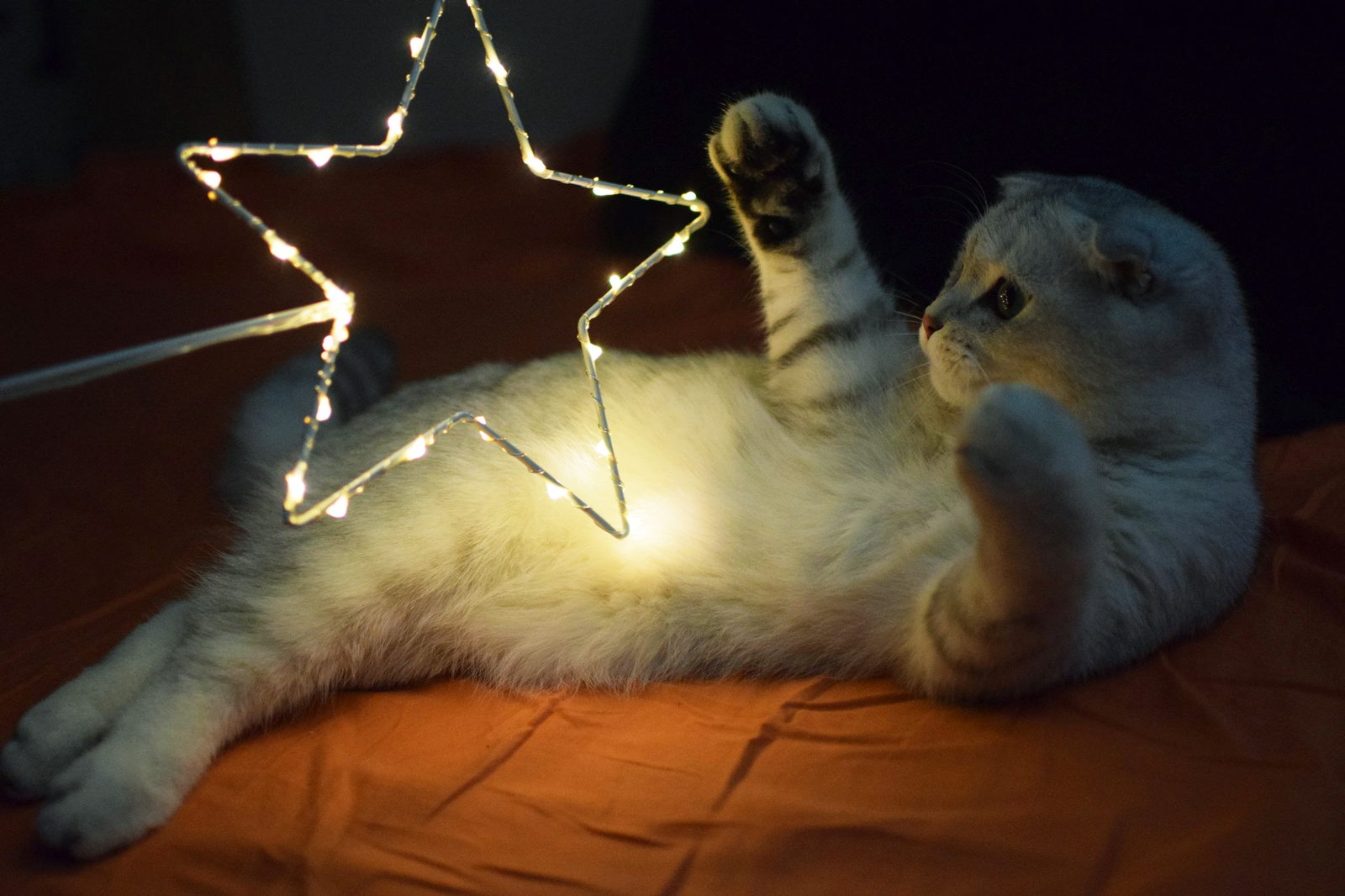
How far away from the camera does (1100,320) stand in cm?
119

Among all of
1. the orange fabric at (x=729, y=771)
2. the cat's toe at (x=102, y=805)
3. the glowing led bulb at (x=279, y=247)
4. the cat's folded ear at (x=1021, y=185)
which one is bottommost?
the orange fabric at (x=729, y=771)

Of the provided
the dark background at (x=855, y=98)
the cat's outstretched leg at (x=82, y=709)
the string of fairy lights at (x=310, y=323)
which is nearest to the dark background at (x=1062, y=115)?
the dark background at (x=855, y=98)

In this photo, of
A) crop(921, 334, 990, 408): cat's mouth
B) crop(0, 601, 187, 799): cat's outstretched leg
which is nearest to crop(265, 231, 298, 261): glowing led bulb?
crop(0, 601, 187, 799): cat's outstretched leg

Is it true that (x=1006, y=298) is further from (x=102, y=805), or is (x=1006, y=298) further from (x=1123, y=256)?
(x=102, y=805)

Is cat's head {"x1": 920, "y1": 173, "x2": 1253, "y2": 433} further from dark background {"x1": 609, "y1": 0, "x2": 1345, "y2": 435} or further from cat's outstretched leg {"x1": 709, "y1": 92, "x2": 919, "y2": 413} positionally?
dark background {"x1": 609, "y1": 0, "x2": 1345, "y2": 435}

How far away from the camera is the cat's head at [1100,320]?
119 centimetres

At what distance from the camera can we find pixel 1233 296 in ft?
4.30

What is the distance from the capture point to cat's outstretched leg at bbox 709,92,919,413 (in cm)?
143

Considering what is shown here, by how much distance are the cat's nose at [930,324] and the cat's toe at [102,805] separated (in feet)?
3.75

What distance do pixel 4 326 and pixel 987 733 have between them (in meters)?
2.31

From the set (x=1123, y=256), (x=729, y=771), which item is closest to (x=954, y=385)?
(x=1123, y=256)

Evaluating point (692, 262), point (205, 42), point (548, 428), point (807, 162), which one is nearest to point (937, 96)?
point (692, 262)

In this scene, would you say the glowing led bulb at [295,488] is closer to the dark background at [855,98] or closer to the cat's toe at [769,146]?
the cat's toe at [769,146]

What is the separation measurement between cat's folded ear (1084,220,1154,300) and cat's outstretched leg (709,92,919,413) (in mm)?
350
